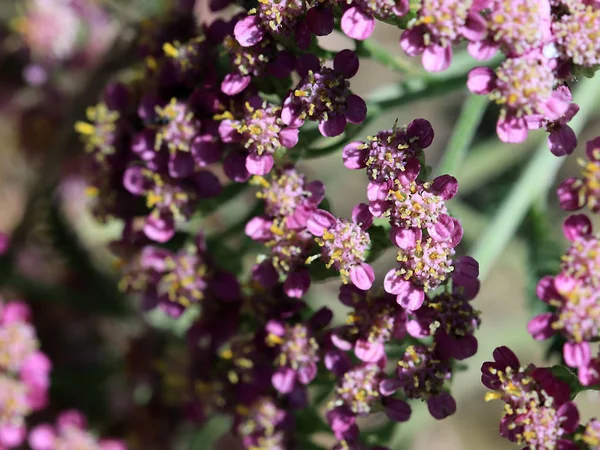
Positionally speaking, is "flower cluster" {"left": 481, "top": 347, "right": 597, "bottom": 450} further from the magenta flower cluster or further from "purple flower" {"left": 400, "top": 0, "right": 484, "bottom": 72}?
the magenta flower cluster

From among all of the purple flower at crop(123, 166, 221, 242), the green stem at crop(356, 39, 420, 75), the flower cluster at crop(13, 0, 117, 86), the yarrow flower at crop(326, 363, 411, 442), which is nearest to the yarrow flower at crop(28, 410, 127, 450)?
the purple flower at crop(123, 166, 221, 242)

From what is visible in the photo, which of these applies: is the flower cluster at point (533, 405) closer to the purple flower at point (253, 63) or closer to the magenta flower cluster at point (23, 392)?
the purple flower at point (253, 63)

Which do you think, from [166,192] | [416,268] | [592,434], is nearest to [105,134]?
[166,192]

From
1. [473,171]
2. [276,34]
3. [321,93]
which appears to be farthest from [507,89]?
[473,171]

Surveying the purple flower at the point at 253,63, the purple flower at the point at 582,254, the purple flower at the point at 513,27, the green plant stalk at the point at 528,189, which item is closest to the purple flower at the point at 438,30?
the purple flower at the point at 513,27

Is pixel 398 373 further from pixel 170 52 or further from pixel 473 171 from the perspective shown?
pixel 473 171

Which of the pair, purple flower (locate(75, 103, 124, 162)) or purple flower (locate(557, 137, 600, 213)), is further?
purple flower (locate(75, 103, 124, 162))
